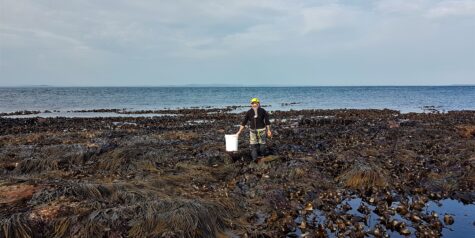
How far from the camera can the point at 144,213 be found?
6805 millimetres

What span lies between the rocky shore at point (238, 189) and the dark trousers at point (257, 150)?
1.05ft

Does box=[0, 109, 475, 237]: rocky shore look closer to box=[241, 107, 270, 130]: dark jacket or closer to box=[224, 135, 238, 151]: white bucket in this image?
box=[224, 135, 238, 151]: white bucket

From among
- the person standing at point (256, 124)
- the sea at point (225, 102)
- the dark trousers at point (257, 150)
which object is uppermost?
the person standing at point (256, 124)

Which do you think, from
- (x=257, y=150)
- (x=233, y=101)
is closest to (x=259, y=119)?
(x=257, y=150)

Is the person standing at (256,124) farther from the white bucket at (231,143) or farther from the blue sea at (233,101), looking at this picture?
the blue sea at (233,101)

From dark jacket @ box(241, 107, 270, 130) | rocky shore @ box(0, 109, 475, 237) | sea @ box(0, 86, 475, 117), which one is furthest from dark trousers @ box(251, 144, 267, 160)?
sea @ box(0, 86, 475, 117)

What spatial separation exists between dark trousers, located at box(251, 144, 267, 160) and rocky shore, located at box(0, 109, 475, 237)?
32cm

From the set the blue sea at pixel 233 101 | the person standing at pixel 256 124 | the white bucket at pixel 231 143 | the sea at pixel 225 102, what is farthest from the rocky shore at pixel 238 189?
the blue sea at pixel 233 101

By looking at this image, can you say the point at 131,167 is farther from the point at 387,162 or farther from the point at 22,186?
the point at 387,162

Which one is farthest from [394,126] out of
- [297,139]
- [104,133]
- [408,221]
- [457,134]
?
[104,133]

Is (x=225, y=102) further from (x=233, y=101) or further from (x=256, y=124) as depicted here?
(x=256, y=124)

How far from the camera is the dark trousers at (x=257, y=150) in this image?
1180cm

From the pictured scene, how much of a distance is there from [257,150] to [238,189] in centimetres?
361

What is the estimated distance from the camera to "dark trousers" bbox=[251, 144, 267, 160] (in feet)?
38.7
